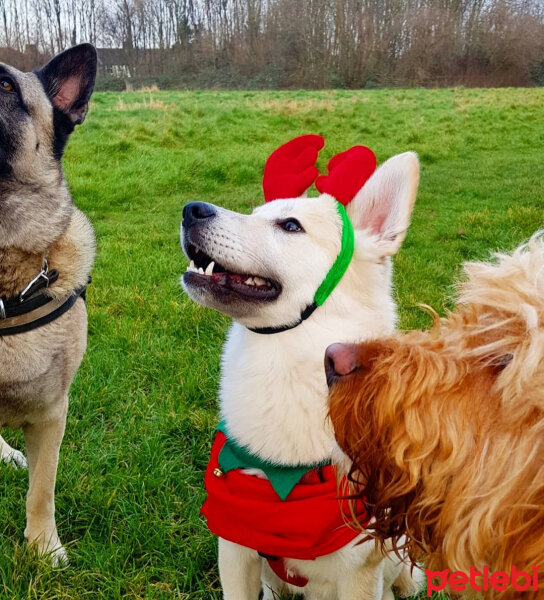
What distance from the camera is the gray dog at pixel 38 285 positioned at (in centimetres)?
238

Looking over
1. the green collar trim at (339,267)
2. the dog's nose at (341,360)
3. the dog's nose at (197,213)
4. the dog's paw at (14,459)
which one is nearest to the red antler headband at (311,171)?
the green collar trim at (339,267)

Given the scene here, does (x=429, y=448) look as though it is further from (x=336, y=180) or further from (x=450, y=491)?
(x=336, y=180)

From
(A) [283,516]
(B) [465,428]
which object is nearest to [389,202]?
(B) [465,428]

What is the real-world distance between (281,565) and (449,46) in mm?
41598

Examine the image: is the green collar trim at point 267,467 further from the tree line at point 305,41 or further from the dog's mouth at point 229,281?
the tree line at point 305,41

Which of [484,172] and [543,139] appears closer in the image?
[484,172]

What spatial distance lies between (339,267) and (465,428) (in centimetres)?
94

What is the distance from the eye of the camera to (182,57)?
3941 cm

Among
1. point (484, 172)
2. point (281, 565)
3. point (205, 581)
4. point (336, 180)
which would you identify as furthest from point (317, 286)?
point (484, 172)

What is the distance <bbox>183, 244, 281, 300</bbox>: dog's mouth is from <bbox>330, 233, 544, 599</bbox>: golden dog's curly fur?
0.72 m

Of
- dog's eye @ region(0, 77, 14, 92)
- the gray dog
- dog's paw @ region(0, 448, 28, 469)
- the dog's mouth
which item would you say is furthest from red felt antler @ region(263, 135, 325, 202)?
dog's paw @ region(0, 448, 28, 469)

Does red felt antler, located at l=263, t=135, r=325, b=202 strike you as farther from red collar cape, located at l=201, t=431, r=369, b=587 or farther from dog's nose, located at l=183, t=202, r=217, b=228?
red collar cape, located at l=201, t=431, r=369, b=587

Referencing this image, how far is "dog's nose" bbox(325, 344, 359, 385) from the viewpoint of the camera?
4.46 feet

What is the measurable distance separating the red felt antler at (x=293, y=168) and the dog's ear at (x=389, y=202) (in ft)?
0.87
